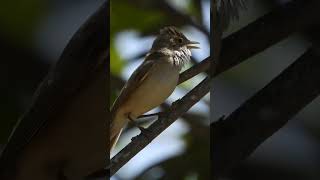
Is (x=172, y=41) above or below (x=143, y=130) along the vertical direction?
above

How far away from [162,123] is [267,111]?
0.73ft

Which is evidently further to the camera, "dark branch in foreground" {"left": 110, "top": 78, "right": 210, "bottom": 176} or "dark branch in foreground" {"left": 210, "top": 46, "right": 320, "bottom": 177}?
"dark branch in foreground" {"left": 210, "top": 46, "right": 320, "bottom": 177}

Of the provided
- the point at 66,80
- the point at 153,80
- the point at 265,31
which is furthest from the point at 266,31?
the point at 66,80

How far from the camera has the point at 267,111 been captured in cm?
132

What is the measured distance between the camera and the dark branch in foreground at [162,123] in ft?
3.90

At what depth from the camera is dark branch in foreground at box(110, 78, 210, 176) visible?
1188 millimetres

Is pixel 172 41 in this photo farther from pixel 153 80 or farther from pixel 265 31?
pixel 265 31

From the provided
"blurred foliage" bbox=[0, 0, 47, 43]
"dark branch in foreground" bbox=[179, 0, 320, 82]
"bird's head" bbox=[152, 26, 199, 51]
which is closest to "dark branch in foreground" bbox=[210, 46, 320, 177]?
"dark branch in foreground" bbox=[179, 0, 320, 82]

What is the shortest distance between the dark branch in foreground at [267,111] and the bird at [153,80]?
0.16m

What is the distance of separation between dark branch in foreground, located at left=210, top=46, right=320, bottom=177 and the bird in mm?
158

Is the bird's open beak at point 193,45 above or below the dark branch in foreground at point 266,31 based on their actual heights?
above

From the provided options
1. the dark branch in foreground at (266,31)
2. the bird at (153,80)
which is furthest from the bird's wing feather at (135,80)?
the dark branch in foreground at (266,31)

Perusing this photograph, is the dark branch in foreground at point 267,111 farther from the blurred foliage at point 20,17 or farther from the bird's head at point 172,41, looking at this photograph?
the blurred foliage at point 20,17

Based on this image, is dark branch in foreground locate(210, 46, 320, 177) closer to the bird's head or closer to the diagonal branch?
the diagonal branch
